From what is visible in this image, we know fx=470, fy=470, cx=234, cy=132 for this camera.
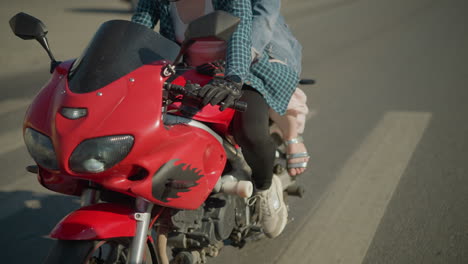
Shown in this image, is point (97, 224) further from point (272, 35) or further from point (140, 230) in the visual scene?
point (272, 35)

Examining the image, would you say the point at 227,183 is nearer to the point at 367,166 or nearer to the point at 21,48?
the point at 367,166

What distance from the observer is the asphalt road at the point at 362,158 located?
329 cm

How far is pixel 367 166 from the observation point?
4.55 metres

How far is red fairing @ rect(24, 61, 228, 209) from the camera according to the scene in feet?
6.06

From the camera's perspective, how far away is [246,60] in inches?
95.1

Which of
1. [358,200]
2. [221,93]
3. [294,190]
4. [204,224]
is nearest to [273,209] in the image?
[294,190]

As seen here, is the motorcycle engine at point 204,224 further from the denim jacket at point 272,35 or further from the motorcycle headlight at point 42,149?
the denim jacket at point 272,35

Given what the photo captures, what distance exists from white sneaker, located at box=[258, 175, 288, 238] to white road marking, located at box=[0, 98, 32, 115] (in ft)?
14.1

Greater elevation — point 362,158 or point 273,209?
point 273,209

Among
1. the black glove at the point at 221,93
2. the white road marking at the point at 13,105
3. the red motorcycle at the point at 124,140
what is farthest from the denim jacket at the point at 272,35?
the white road marking at the point at 13,105

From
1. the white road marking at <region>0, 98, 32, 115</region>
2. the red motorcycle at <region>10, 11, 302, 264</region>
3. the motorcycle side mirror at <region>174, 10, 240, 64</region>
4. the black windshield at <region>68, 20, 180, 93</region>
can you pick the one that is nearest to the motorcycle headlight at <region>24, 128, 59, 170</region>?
the red motorcycle at <region>10, 11, 302, 264</region>

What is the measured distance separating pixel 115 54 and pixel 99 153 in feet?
1.60

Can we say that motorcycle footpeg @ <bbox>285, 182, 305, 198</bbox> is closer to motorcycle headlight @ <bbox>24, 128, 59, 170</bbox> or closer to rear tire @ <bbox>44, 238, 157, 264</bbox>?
rear tire @ <bbox>44, 238, 157, 264</bbox>

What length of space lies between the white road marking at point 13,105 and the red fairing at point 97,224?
4.56 metres
